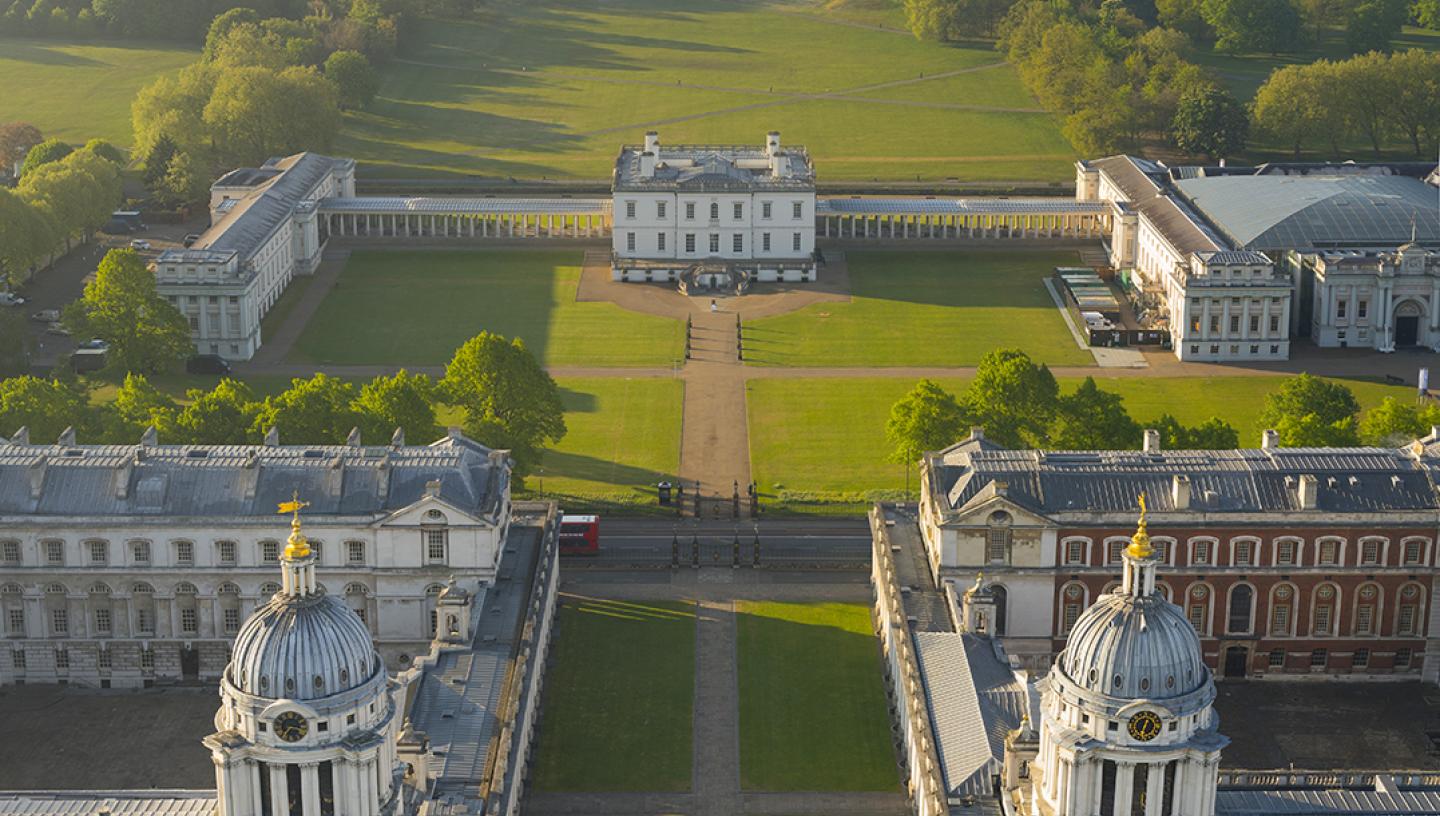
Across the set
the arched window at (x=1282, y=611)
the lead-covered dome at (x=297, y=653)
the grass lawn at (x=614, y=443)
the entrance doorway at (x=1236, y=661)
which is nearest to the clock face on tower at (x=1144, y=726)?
the lead-covered dome at (x=297, y=653)

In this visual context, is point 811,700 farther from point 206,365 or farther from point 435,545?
point 206,365

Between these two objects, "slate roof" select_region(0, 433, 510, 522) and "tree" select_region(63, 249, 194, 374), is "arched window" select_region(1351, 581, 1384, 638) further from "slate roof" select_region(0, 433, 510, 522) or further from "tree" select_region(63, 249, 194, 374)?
"tree" select_region(63, 249, 194, 374)

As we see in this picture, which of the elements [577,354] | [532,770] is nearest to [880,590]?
[532,770]

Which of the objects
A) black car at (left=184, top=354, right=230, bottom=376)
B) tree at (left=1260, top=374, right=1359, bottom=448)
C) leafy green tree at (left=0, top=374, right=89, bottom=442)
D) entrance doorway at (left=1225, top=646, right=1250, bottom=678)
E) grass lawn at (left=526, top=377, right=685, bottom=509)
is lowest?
entrance doorway at (left=1225, top=646, right=1250, bottom=678)

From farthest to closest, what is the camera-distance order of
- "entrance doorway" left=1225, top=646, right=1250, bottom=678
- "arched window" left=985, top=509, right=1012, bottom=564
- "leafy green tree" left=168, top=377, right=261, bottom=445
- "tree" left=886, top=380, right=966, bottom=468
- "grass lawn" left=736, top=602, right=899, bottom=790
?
"tree" left=886, top=380, right=966, bottom=468 < "leafy green tree" left=168, top=377, right=261, bottom=445 < "entrance doorway" left=1225, top=646, right=1250, bottom=678 < "arched window" left=985, top=509, right=1012, bottom=564 < "grass lawn" left=736, top=602, right=899, bottom=790

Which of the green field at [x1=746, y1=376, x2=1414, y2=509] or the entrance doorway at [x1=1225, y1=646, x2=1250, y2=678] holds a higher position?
the green field at [x1=746, y1=376, x2=1414, y2=509]

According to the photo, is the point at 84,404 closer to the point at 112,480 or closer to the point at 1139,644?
the point at 112,480

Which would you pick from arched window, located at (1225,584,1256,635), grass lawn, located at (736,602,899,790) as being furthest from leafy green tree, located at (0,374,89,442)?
arched window, located at (1225,584,1256,635)
